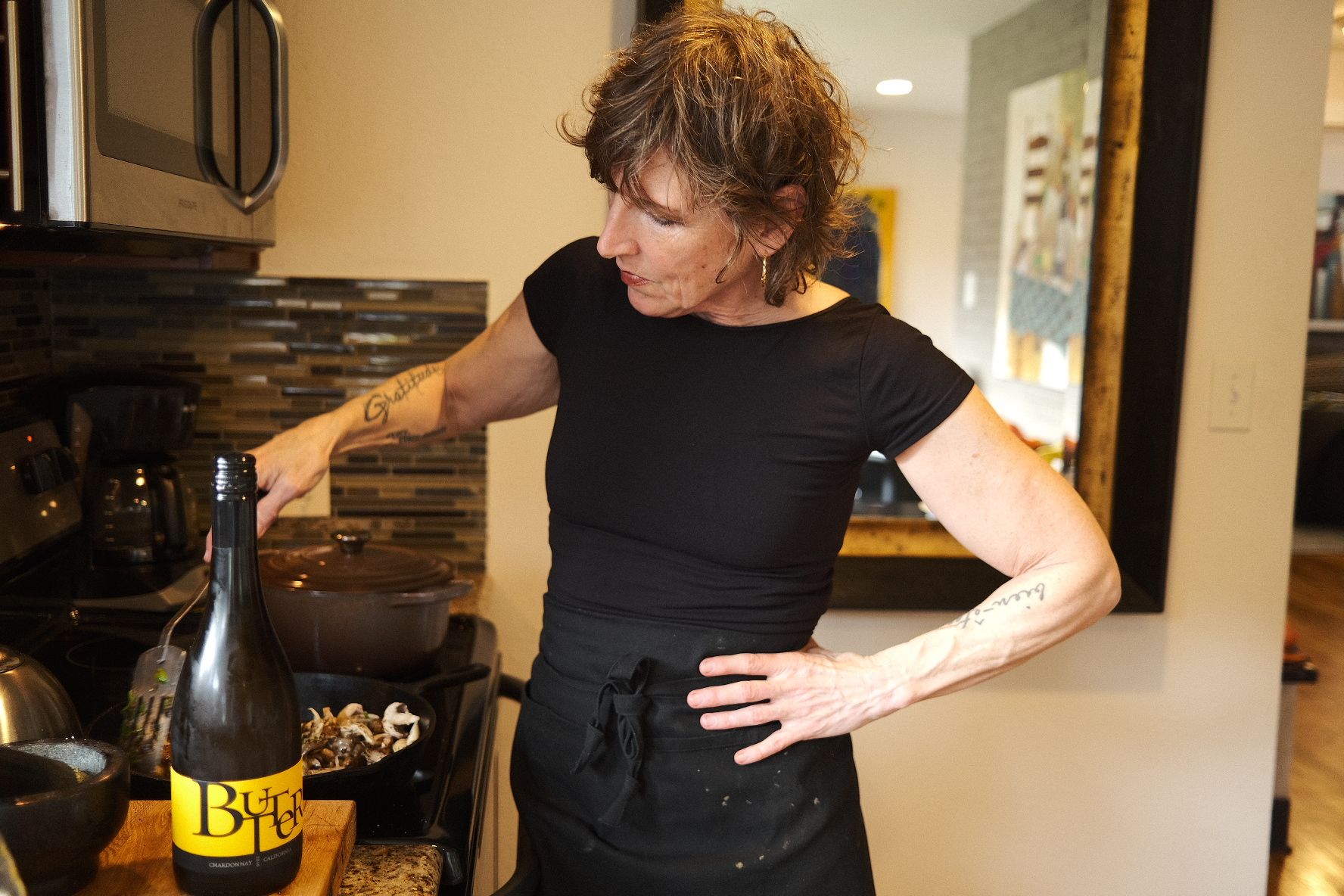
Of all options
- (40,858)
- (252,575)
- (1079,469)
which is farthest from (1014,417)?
(40,858)

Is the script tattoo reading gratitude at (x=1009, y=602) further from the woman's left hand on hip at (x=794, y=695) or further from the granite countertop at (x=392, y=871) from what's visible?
the granite countertop at (x=392, y=871)

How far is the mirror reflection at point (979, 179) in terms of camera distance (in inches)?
80.4

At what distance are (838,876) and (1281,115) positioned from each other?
5.12ft

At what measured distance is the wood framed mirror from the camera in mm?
2043

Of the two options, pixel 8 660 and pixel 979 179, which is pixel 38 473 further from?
pixel 979 179

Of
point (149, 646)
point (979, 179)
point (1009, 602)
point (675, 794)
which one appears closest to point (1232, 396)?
point (979, 179)

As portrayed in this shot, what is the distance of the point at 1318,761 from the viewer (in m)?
4.07

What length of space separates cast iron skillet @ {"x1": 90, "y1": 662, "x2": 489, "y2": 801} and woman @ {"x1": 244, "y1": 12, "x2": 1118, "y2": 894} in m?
0.14

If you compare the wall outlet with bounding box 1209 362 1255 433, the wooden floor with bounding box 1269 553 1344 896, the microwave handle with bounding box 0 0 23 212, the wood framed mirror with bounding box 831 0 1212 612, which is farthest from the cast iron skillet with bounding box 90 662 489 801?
the wooden floor with bounding box 1269 553 1344 896

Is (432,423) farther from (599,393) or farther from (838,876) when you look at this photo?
(838,876)

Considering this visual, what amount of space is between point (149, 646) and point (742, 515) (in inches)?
30.0

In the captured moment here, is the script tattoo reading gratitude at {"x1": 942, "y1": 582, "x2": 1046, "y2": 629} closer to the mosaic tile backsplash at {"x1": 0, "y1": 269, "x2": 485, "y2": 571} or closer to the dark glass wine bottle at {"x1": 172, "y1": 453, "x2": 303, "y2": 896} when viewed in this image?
the dark glass wine bottle at {"x1": 172, "y1": 453, "x2": 303, "y2": 896}

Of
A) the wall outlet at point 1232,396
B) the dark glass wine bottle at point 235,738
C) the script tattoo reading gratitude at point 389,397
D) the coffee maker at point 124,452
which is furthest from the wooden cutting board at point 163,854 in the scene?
the wall outlet at point 1232,396

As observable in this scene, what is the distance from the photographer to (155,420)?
5.79 ft
